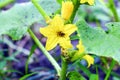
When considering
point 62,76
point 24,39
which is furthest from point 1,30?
point 24,39

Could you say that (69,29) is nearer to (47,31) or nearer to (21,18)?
(47,31)

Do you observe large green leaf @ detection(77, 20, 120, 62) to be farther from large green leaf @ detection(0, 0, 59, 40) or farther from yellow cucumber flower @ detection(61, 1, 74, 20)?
large green leaf @ detection(0, 0, 59, 40)

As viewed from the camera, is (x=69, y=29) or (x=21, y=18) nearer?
(x=69, y=29)

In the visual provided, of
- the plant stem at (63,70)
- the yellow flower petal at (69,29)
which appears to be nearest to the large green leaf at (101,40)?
the yellow flower petal at (69,29)

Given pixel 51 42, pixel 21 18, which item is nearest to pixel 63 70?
pixel 51 42

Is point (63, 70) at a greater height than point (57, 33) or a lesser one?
lesser

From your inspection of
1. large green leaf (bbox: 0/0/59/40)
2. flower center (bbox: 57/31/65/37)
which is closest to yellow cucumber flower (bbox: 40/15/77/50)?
flower center (bbox: 57/31/65/37)

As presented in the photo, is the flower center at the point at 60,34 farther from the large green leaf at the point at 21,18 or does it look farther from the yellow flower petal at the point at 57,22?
the large green leaf at the point at 21,18
